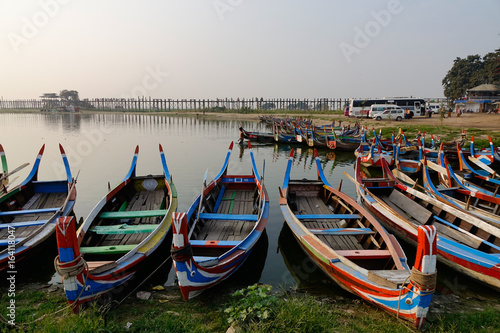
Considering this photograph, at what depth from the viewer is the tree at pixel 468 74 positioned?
5072cm

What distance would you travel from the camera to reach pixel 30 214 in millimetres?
7789

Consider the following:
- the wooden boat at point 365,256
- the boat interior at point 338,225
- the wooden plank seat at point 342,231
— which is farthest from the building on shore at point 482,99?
the wooden plank seat at point 342,231

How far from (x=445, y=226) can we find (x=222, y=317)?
5720 millimetres

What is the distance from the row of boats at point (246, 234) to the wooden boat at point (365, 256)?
0.06 feet

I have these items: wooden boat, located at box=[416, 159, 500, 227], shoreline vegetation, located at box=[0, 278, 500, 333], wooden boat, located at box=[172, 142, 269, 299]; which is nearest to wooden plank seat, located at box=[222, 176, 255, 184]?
wooden boat, located at box=[172, 142, 269, 299]

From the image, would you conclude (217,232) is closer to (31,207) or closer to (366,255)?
(366,255)

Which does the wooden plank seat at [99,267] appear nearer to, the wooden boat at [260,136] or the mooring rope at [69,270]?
the mooring rope at [69,270]

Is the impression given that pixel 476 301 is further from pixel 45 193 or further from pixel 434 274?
pixel 45 193

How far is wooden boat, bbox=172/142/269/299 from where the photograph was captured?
14.9 ft

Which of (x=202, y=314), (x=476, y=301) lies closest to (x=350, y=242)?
(x=476, y=301)

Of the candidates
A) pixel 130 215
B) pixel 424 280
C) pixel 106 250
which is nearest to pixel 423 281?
pixel 424 280

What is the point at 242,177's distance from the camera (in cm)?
986

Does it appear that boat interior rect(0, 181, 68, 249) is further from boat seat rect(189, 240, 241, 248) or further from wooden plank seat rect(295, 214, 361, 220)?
wooden plank seat rect(295, 214, 361, 220)

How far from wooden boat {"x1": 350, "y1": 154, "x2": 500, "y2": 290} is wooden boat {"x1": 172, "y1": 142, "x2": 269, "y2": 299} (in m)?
3.22
